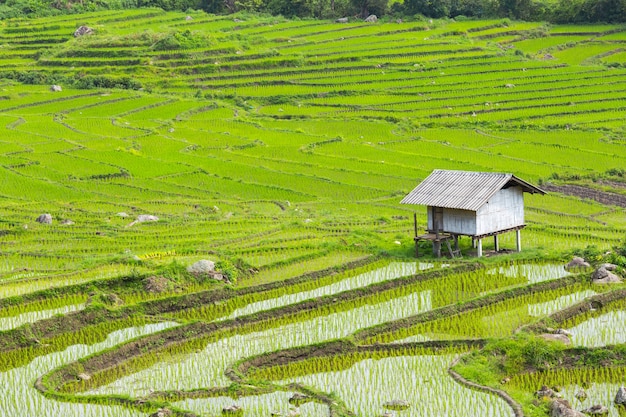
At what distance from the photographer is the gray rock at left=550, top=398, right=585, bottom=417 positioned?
9891 millimetres

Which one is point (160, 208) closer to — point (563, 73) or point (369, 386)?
point (369, 386)

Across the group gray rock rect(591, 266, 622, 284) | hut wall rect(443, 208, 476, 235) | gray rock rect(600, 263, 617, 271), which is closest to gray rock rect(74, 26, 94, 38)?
hut wall rect(443, 208, 476, 235)

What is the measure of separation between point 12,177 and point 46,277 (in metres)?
9.89

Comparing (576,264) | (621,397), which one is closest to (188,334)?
(621,397)

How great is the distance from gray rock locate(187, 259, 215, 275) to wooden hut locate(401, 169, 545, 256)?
10.8 feet

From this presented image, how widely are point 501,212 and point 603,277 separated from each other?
2230mm

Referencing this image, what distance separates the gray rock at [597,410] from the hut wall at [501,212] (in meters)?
6.30

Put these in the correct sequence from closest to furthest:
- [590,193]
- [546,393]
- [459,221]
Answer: [546,393] < [459,221] < [590,193]

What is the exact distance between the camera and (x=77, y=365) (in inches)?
474

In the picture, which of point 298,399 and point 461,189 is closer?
point 298,399

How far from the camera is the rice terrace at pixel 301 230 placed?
1157 cm

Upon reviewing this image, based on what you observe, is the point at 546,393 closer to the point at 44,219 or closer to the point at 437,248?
the point at 437,248

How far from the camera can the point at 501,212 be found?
55.5ft

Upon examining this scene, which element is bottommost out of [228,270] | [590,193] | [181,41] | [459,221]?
[590,193]
